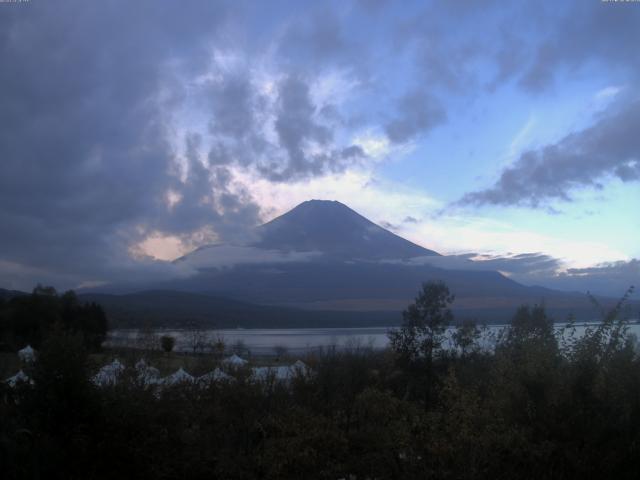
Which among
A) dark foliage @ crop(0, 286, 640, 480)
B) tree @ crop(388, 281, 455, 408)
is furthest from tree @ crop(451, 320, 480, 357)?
dark foliage @ crop(0, 286, 640, 480)

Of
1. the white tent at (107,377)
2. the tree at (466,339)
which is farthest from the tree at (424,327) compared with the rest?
the white tent at (107,377)

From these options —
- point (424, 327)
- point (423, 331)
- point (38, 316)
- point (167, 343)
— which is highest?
point (38, 316)

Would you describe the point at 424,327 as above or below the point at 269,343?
above

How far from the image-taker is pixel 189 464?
827 cm

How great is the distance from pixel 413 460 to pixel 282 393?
374 cm

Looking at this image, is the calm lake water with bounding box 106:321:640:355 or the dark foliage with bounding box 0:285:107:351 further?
the dark foliage with bounding box 0:285:107:351

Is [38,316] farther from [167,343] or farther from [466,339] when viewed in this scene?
[466,339]

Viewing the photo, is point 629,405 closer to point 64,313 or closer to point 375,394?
point 375,394

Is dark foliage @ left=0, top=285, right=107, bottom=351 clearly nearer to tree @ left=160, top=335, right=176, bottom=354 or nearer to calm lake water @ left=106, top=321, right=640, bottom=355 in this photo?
calm lake water @ left=106, top=321, right=640, bottom=355

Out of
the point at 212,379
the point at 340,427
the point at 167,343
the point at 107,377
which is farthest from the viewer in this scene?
the point at 167,343

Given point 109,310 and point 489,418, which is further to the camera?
point 109,310

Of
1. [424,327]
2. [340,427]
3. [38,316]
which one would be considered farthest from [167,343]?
[340,427]

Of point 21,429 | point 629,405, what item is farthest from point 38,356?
point 629,405

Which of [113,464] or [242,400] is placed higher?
[242,400]
